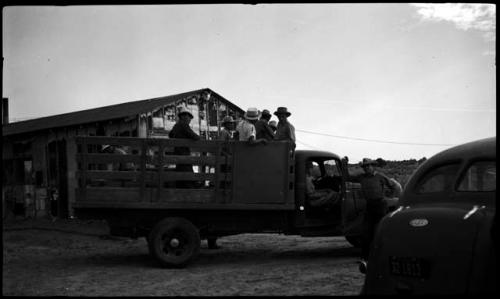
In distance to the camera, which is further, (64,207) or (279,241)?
(64,207)

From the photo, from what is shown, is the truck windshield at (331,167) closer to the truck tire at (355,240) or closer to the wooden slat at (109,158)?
the truck tire at (355,240)

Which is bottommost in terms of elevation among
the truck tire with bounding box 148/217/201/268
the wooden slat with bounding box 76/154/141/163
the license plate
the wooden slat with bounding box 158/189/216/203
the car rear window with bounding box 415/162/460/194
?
the truck tire with bounding box 148/217/201/268

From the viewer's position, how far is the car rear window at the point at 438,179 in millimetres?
4480

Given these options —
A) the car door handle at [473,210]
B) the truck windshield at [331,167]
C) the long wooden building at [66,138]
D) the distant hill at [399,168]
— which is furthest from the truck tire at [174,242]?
the distant hill at [399,168]

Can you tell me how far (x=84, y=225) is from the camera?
14.8m

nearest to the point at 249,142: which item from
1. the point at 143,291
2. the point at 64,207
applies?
the point at 143,291

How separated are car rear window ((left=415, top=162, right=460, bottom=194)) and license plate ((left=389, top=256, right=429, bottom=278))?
772mm

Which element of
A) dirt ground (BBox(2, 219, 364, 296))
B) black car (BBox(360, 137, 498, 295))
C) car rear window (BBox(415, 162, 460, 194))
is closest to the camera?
black car (BBox(360, 137, 498, 295))

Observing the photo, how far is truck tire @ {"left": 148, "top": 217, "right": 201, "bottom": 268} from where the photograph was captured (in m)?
8.16

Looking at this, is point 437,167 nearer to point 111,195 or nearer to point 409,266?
point 409,266

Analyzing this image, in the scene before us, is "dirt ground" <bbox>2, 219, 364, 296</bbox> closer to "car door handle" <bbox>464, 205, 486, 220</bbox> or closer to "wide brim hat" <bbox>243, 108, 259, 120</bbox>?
"wide brim hat" <bbox>243, 108, 259, 120</bbox>

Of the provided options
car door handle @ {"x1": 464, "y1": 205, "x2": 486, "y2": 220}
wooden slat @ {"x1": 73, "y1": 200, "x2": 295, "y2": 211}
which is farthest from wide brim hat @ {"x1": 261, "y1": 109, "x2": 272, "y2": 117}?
car door handle @ {"x1": 464, "y1": 205, "x2": 486, "y2": 220}

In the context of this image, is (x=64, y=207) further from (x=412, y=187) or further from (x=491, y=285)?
(x=491, y=285)

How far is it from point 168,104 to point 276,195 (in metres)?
10.8
